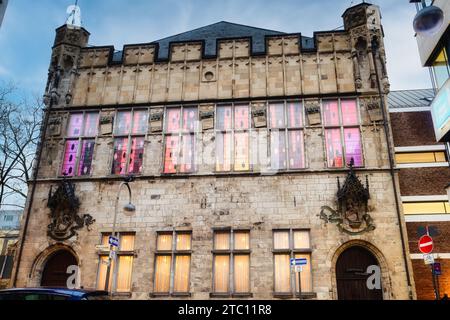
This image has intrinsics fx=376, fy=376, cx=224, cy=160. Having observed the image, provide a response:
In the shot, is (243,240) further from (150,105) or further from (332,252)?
(150,105)

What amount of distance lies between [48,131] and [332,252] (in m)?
13.9

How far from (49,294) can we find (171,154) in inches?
398

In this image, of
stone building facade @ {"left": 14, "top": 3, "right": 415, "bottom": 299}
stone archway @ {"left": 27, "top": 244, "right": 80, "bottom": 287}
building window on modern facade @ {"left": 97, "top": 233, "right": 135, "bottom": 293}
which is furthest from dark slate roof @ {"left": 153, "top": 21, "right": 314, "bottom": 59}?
stone archway @ {"left": 27, "top": 244, "right": 80, "bottom": 287}

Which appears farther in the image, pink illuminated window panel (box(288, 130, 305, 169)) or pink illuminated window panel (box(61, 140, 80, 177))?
pink illuminated window panel (box(61, 140, 80, 177))

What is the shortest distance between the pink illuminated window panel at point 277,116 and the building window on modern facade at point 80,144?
825cm

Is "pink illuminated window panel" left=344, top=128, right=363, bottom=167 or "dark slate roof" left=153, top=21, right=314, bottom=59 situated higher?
"dark slate roof" left=153, top=21, right=314, bottom=59

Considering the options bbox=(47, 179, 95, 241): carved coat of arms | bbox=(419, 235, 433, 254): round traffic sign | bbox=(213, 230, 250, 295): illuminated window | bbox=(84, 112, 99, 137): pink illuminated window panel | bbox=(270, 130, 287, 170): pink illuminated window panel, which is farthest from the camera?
bbox=(84, 112, 99, 137): pink illuminated window panel

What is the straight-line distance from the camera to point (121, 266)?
15.4 metres

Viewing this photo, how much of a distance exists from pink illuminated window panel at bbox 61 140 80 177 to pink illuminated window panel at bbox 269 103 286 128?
29.9 feet

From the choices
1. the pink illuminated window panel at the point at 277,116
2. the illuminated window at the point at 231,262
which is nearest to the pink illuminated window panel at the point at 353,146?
the pink illuminated window panel at the point at 277,116

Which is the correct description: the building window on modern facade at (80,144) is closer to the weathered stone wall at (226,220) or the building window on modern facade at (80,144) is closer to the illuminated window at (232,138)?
the weathered stone wall at (226,220)

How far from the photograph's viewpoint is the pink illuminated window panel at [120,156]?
16875mm

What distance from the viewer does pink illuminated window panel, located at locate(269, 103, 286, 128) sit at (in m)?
16.9

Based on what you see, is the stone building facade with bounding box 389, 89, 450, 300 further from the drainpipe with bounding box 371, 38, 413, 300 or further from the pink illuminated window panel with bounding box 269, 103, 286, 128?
the pink illuminated window panel with bounding box 269, 103, 286, 128
